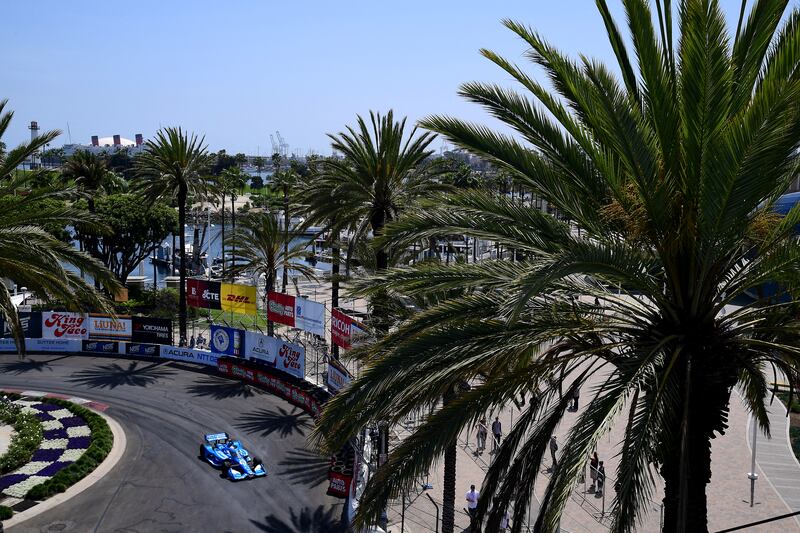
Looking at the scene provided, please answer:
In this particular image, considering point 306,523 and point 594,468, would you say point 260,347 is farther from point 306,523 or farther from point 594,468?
point 594,468

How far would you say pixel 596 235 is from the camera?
30.4 ft

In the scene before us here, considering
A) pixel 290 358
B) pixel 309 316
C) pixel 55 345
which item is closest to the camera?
pixel 309 316

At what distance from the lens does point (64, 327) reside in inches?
1714

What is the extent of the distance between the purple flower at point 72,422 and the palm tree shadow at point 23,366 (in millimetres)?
8771

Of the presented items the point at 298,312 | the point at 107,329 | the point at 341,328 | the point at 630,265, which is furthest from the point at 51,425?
the point at 630,265

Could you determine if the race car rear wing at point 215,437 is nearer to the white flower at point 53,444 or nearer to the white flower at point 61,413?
the white flower at point 53,444

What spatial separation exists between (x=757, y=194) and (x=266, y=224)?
129 feet

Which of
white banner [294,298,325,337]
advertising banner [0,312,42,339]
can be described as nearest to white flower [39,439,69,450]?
white banner [294,298,325,337]

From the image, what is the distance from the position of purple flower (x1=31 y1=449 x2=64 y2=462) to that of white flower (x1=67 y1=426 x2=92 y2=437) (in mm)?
1635

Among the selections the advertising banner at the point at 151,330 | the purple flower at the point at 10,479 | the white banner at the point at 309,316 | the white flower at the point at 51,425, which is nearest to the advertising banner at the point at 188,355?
the advertising banner at the point at 151,330

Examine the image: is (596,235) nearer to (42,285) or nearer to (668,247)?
(668,247)

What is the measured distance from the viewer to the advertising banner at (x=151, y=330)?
42781 mm

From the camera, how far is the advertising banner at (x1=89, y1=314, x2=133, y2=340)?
141 ft

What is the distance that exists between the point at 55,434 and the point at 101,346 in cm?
1368
